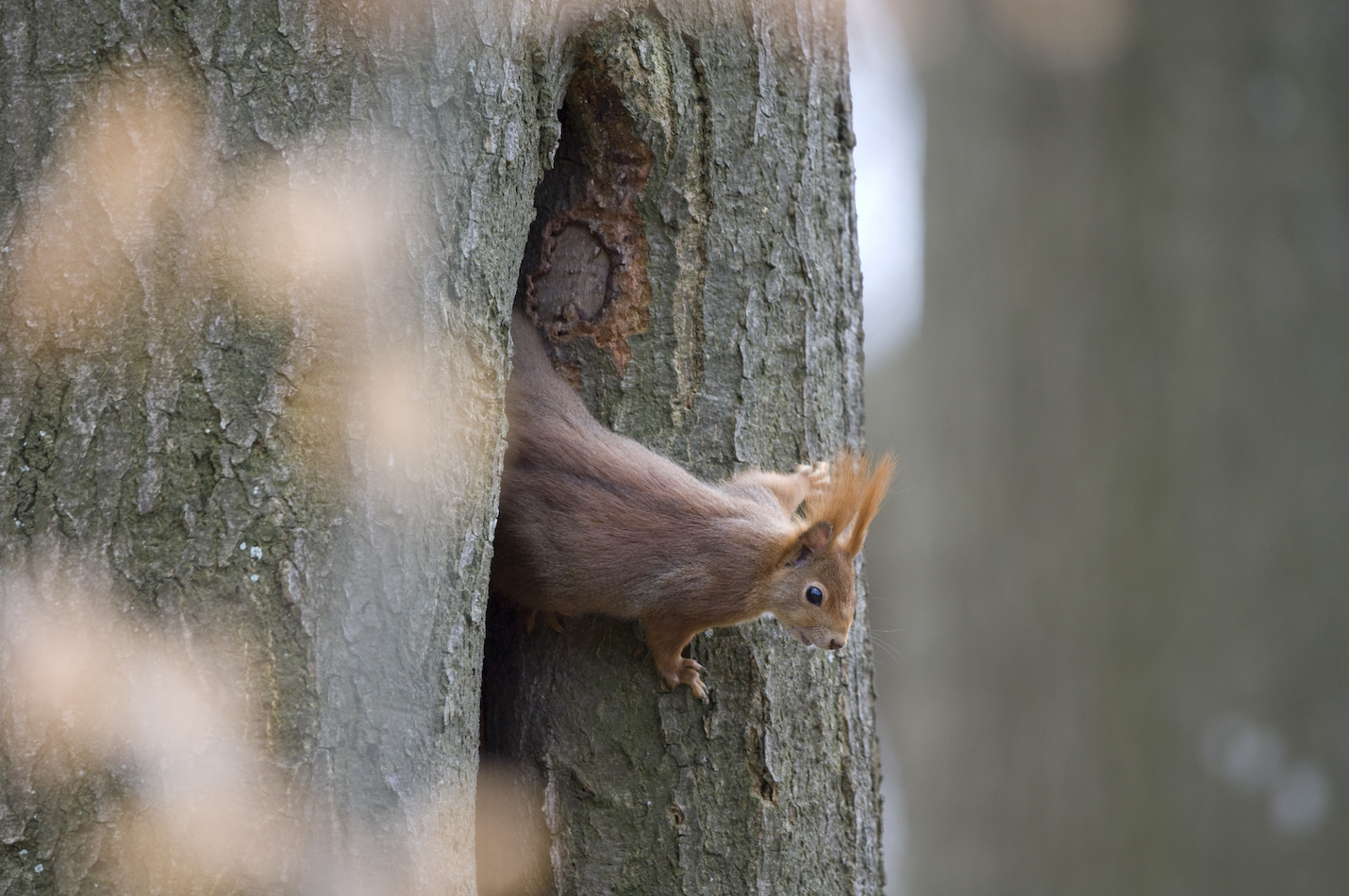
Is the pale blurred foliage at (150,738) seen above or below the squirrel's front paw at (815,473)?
below

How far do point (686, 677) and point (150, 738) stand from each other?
0.98m

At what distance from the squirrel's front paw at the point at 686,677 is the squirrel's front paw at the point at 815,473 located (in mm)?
449

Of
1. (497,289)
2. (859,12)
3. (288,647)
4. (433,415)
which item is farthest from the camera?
(859,12)

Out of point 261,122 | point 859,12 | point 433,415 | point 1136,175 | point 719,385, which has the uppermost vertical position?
point 859,12

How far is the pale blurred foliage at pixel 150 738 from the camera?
1369mm

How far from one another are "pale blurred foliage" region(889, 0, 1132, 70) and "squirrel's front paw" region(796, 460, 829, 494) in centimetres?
283

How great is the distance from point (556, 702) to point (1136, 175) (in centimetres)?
325

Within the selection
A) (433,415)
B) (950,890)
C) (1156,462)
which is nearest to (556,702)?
(433,415)

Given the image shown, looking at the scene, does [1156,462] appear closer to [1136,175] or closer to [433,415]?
[1136,175]

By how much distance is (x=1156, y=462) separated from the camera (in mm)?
4125

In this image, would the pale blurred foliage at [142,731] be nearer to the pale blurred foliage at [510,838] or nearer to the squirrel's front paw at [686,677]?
the pale blurred foliage at [510,838]

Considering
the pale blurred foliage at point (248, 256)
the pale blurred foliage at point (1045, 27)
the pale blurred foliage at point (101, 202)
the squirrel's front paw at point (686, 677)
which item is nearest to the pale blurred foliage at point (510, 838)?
the squirrel's front paw at point (686, 677)

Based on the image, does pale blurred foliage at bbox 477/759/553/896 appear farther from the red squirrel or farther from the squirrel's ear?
the squirrel's ear

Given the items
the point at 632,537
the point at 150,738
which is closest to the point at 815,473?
the point at 632,537
